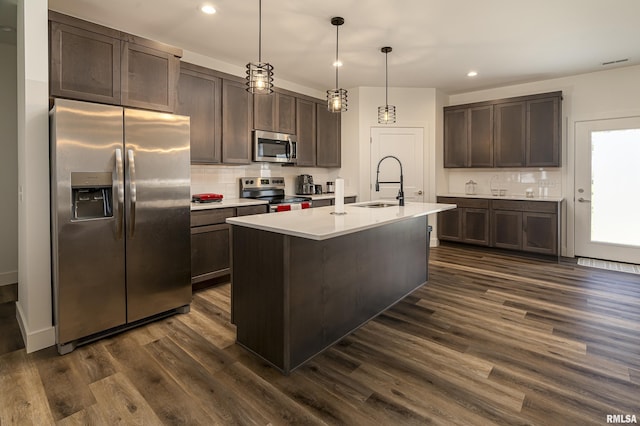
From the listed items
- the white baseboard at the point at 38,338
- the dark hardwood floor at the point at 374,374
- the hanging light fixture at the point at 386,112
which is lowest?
the dark hardwood floor at the point at 374,374

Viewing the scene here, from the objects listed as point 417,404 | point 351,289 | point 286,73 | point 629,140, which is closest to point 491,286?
point 351,289

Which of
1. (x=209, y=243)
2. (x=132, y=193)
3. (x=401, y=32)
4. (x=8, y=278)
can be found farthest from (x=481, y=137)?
(x=8, y=278)

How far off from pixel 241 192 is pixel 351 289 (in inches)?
102

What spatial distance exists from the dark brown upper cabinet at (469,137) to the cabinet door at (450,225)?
0.87 meters

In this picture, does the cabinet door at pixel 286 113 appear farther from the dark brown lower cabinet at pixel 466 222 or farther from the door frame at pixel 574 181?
the door frame at pixel 574 181

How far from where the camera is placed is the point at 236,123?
4.21 meters

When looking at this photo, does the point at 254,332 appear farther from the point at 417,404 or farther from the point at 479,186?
the point at 479,186

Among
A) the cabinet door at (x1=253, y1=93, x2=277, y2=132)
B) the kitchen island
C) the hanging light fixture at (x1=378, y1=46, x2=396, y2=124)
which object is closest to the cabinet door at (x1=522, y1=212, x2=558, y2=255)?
the hanging light fixture at (x1=378, y1=46, x2=396, y2=124)

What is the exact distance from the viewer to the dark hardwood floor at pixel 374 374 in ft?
5.65

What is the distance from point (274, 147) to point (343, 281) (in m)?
2.73

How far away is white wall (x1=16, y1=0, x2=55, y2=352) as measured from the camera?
7.59 ft

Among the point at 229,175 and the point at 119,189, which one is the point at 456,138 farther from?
the point at 119,189

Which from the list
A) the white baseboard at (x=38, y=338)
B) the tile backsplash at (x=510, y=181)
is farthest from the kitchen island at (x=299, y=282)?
the tile backsplash at (x=510, y=181)

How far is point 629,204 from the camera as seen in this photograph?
Result: 4.57 meters
